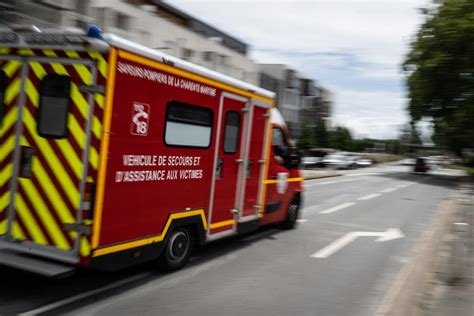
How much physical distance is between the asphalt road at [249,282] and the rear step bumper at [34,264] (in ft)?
1.11

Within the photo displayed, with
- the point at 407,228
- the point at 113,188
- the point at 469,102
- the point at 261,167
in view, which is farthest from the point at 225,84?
the point at 469,102

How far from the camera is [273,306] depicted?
5.13 metres

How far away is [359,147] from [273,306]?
381 ft

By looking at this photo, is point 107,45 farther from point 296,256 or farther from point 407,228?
point 407,228

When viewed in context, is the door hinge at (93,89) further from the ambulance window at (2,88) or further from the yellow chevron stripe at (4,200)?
the yellow chevron stripe at (4,200)

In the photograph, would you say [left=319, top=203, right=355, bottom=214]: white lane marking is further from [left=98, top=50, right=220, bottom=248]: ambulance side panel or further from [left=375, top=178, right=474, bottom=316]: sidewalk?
[left=98, top=50, right=220, bottom=248]: ambulance side panel

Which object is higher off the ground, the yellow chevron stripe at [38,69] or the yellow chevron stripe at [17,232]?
the yellow chevron stripe at [38,69]

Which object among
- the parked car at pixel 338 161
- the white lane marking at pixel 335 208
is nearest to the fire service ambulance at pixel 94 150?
the white lane marking at pixel 335 208

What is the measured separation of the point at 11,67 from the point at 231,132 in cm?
296

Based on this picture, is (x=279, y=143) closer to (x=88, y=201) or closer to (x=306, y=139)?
(x=88, y=201)

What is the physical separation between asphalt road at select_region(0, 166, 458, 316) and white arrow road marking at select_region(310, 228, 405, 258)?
0.02 m

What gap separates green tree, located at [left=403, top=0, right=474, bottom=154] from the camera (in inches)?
1328

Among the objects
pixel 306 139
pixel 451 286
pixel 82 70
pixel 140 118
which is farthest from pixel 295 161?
pixel 306 139

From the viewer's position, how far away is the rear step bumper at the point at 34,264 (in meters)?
4.55
